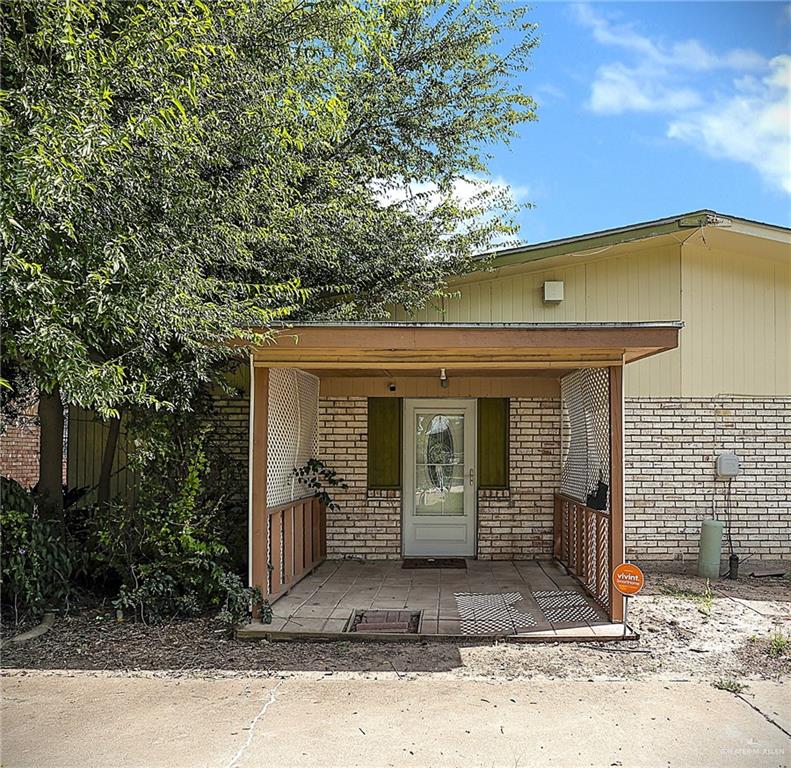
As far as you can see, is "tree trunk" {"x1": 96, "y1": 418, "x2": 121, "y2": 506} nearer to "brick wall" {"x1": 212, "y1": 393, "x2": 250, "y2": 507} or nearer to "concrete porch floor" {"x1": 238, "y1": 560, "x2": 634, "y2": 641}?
"brick wall" {"x1": 212, "y1": 393, "x2": 250, "y2": 507}

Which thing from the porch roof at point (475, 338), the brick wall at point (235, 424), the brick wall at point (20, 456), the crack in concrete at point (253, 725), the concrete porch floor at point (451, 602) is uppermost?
the porch roof at point (475, 338)

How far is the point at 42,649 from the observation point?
6297 mm

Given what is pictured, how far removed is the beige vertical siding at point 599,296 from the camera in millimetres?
9500

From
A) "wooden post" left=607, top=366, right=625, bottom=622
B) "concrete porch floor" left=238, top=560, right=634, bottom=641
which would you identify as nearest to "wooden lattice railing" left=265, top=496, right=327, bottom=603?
"concrete porch floor" left=238, top=560, right=634, bottom=641

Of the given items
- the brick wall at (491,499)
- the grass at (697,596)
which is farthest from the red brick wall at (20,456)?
the grass at (697,596)

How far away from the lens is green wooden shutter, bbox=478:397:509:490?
33.6 feet

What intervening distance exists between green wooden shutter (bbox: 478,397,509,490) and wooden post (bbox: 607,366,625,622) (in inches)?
136

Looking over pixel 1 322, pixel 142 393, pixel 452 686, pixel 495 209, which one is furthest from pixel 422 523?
pixel 1 322

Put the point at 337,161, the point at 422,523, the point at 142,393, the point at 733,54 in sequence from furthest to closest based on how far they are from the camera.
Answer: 1. the point at 422,523
2. the point at 337,161
3. the point at 733,54
4. the point at 142,393

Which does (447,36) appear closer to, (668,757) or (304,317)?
(304,317)

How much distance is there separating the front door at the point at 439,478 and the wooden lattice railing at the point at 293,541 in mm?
1168

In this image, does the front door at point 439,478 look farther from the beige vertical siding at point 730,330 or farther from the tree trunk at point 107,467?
the tree trunk at point 107,467

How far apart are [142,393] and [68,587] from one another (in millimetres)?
2856

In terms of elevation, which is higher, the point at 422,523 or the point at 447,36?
the point at 447,36
